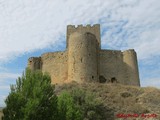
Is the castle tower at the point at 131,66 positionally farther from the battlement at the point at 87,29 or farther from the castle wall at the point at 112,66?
the battlement at the point at 87,29

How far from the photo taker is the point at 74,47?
37.5 metres

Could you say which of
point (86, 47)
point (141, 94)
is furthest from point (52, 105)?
point (86, 47)

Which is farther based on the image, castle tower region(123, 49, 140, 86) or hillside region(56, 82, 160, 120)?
castle tower region(123, 49, 140, 86)

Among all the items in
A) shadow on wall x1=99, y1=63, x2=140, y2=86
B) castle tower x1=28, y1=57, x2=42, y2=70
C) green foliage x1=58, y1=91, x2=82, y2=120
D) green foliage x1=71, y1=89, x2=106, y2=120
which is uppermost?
castle tower x1=28, y1=57, x2=42, y2=70

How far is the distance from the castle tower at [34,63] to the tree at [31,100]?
1979cm

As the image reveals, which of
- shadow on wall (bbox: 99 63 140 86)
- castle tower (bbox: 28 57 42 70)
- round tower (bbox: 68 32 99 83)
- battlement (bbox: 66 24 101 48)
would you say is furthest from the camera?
battlement (bbox: 66 24 101 48)

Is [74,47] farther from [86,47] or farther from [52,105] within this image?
[52,105]

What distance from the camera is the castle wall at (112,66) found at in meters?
39.0

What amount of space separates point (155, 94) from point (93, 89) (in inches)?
241

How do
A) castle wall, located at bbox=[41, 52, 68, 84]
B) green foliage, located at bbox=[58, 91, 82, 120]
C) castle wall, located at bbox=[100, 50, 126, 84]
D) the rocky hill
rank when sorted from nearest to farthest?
green foliage, located at bbox=[58, 91, 82, 120]
the rocky hill
castle wall, located at bbox=[41, 52, 68, 84]
castle wall, located at bbox=[100, 50, 126, 84]

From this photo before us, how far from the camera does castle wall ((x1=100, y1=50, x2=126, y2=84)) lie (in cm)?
3900

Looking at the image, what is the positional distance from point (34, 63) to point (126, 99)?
46.5 feet

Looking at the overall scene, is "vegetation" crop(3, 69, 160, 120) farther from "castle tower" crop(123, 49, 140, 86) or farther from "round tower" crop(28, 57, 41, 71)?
"round tower" crop(28, 57, 41, 71)

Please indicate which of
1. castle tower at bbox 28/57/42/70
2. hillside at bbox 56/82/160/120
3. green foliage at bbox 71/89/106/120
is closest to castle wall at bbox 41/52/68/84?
castle tower at bbox 28/57/42/70
